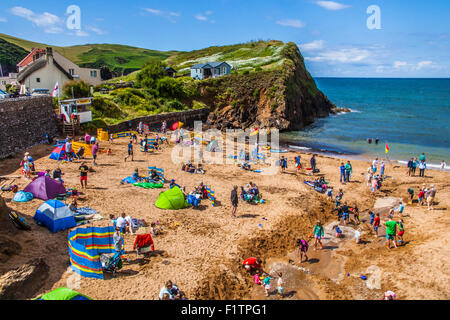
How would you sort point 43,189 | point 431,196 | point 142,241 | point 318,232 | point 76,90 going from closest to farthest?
1. point 142,241
2. point 318,232
3. point 43,189
4. point 431,196
5. point 76,90

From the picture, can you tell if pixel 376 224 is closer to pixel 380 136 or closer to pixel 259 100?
pixel 380 136

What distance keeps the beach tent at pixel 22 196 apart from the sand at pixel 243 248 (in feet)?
0.77

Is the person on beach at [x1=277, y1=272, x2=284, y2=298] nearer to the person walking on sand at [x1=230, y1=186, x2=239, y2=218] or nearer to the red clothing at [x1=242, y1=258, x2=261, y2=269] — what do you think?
the red clothing at [x1=242, y1=258, x2=261, y2=269]

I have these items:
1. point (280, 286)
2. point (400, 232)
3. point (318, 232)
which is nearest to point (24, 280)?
point (280, 286)

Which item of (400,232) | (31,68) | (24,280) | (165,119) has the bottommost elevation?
(400,232)

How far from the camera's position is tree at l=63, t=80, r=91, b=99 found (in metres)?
32.2

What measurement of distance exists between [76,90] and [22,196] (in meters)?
22.4

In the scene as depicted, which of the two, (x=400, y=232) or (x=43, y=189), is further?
(x=43, y=189)

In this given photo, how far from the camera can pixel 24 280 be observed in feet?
27.3

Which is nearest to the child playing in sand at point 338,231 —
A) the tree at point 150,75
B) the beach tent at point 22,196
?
the beach tent at point 22,196

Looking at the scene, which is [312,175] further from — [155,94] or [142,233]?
[155,94]

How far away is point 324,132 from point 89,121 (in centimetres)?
2909

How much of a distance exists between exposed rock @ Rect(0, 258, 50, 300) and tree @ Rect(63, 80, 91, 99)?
26.8 meters
